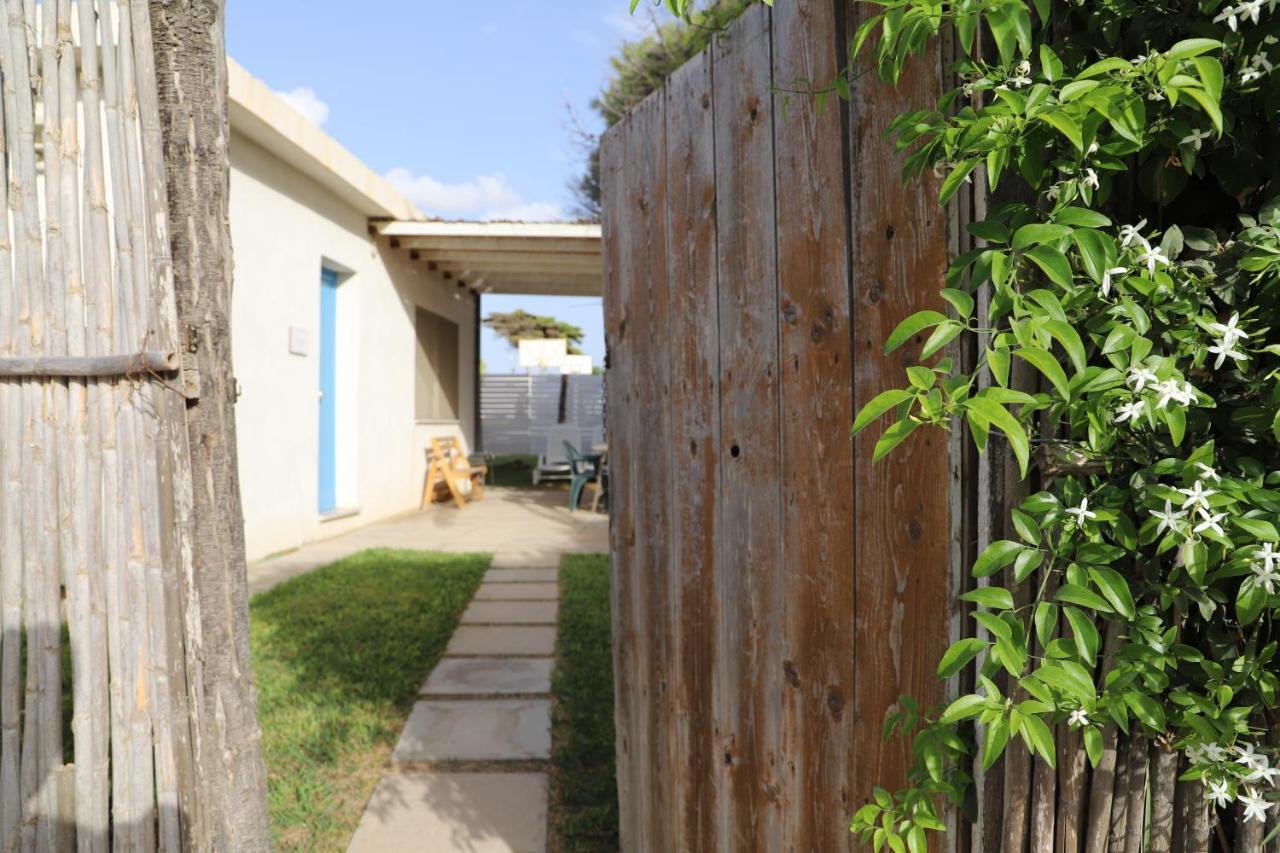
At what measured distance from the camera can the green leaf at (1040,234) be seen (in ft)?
2.81

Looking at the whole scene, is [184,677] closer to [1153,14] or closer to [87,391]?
[87,391]

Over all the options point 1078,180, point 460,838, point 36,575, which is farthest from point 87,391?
point 1078,180

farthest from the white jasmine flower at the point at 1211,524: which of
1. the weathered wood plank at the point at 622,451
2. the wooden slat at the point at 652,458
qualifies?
the weathered wood plank at the point at 622,451

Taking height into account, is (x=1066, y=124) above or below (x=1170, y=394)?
above

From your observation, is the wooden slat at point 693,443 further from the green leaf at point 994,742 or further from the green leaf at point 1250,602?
the green leaf at point 1250,602

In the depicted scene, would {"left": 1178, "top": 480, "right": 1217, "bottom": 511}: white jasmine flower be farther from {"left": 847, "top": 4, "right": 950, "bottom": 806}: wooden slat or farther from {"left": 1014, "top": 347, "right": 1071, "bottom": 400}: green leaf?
{"left": 847, "top": 4, "right": 950, "bottom": 806}: wooden slat

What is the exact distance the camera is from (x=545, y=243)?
8742 millimetres

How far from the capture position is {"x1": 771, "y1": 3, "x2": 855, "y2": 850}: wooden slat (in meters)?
1.42

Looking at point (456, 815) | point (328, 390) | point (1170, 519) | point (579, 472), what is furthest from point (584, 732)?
point (579, 472)

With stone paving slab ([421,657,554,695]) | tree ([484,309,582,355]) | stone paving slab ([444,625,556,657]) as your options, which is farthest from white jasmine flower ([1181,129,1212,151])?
tree ([484,309,582,355])

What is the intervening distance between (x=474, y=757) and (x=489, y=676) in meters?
0.86

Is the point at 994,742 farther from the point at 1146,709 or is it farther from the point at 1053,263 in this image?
the point at 1053,263

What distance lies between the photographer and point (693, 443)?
1794 mm

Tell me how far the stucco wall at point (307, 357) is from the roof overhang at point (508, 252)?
39 centimetres
